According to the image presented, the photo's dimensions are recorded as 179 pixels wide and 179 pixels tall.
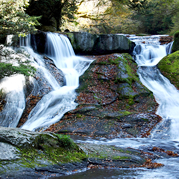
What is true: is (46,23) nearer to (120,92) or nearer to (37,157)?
(120,92)

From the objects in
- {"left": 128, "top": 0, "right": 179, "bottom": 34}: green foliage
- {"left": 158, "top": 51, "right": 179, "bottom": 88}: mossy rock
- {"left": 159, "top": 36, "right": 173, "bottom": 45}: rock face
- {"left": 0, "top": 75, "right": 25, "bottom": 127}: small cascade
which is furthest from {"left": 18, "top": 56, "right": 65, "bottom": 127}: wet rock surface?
{"left": 128, "top": 0, "right": 179, "bottom": 34}: green foliage

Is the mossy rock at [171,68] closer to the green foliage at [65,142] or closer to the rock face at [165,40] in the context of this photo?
the rock face at [165,40]

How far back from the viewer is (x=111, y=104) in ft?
33.7

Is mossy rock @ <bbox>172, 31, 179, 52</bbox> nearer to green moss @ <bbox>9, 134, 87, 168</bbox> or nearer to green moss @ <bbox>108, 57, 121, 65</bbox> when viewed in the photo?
green moss @ <bbox>108, 57, 121, 65</bbox>

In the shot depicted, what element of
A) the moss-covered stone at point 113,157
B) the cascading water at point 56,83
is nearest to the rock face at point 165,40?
the cascading water at point 56,83

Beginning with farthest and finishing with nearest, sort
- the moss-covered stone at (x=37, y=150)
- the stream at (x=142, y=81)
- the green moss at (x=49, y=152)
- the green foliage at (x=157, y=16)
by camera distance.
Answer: the green foliage at (x=157, y=16) → the stream at (x=142, y=81) → the green moss at (x=49, y=152) → the moss-covered stone at (x=37, y=150)

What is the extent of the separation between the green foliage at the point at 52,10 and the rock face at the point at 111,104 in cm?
760

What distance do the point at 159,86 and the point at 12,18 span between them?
9281 mm

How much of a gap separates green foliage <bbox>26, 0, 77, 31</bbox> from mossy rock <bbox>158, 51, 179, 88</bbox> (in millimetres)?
9696

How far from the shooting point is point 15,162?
149 inches

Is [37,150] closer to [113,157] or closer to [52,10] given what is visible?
[113,157]

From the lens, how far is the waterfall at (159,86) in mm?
8359

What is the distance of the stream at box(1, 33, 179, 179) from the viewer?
4293 mm

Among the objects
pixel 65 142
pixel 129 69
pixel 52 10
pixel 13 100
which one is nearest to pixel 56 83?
pixel 13 100
